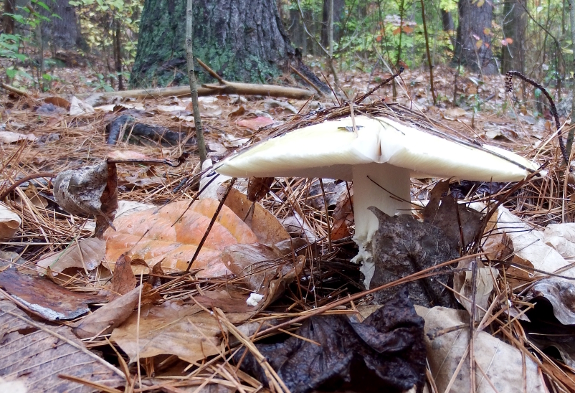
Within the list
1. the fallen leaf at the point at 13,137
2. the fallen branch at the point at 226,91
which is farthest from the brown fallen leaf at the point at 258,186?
the fallen branch at the point at 226,91

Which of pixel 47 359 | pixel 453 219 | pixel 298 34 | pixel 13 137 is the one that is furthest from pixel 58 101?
pixel 298 34

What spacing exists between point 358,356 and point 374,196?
48 centimetres

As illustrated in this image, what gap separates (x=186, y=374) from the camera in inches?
35.9

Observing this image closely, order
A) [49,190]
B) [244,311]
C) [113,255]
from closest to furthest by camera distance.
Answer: [244,311], [113,255], [49,190]

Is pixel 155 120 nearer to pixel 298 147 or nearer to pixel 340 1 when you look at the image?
pixel 298 147

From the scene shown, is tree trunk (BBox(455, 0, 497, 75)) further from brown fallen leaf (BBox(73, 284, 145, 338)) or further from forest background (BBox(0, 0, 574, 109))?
brown fallen leaf (BBox(73, 284, 145, 338))

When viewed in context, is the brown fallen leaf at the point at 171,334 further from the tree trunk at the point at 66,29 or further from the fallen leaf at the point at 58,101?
the tree trunk at the point at 66,29

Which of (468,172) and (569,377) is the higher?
(468,172)

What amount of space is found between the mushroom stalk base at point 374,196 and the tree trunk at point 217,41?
3.37 meters

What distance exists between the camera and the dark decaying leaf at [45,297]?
1.08m

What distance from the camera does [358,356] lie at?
86 cm

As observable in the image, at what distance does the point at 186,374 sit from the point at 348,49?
10.7 m

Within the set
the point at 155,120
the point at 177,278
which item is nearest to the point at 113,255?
the point at 177,278

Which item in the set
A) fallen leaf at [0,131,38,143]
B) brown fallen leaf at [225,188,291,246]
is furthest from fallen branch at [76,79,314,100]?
brown fallen leaf at [225,188,291,246]
